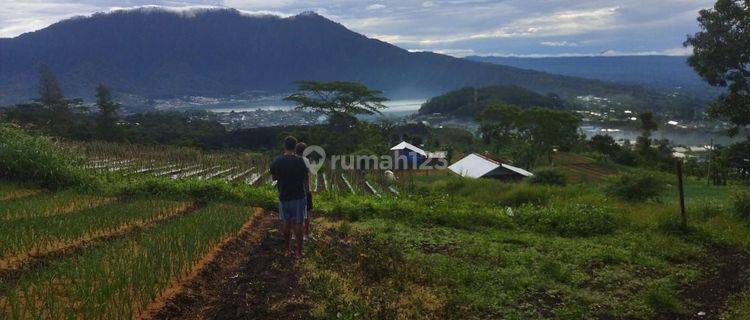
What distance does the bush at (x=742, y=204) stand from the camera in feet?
42.7

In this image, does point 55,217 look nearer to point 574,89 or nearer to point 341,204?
point 341,204

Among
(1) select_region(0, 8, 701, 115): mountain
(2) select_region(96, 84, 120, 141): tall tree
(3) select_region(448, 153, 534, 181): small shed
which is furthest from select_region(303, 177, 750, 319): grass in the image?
(1) select_region(0, 8, 701, 115): mountain

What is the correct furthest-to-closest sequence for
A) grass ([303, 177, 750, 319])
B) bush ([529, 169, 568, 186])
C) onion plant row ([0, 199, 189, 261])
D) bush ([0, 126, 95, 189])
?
bush ([529, 169, 568, 186]) < bush ([0, 126, 95, 189]) < onion plant row ([0, 199, 189, 261]) < grass ([303, 177, 750, 319])

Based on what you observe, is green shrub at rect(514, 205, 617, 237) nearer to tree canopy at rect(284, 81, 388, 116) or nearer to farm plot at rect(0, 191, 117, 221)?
farm plot at rect(0, 191, 117, 221)

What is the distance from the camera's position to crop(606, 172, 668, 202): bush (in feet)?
54.7

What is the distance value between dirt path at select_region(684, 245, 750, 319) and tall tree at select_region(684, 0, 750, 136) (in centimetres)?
863

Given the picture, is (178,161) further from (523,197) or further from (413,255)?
(413,255)

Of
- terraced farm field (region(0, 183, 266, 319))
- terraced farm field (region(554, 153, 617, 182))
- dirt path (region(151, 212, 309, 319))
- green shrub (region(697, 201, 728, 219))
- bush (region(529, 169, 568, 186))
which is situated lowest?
terraced farm field (region(554, 153, 617, 182))

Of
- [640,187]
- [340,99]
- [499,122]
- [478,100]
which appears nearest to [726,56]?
[640,187]

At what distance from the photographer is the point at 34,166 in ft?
50.1

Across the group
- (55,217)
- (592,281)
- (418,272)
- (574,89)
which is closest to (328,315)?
(418,272)

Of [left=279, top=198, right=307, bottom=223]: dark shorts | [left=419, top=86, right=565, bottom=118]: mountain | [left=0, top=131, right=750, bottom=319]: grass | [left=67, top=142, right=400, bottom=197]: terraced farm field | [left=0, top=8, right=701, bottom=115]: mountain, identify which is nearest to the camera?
[left=0, top=131, right=750, bottom=319]: grass

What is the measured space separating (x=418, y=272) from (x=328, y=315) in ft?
7.31

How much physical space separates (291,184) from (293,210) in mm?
404
